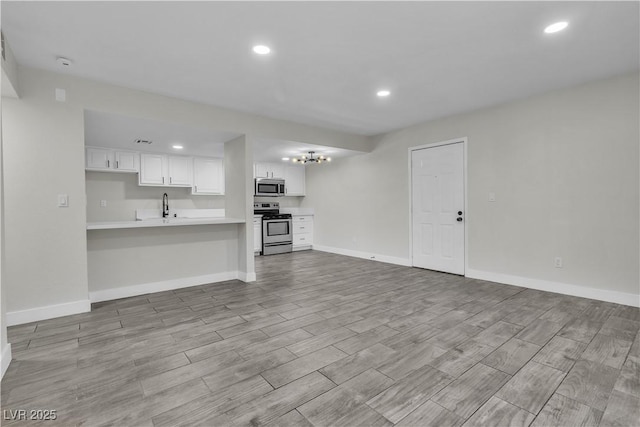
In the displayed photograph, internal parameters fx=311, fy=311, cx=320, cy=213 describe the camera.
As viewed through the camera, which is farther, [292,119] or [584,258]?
[292,119]

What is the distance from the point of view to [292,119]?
474 cm

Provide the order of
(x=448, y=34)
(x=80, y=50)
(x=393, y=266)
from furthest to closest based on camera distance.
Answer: (x=393, y=266)
(x=80, y=50)
(x=448, y=34)

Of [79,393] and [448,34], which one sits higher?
[448,34]

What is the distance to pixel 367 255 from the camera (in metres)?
6.26

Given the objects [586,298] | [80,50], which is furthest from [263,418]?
[586,298]

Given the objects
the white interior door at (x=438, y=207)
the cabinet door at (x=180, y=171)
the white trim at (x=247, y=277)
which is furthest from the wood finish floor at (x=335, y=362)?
the cabinet door at (x=180, y=171)

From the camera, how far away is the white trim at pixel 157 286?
3633 mm

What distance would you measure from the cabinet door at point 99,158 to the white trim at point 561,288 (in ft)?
20.5

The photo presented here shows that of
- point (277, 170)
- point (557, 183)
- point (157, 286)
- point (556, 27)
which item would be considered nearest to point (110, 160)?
point (157, 286)

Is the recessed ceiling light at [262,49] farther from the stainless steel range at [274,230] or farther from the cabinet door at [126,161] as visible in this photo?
the stainless steel range at [274,230]

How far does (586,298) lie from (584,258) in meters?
0.45

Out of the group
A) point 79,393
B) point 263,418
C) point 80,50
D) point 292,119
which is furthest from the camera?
point 292,119

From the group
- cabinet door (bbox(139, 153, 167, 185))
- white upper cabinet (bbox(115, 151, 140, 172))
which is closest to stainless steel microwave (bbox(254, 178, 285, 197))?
cabinet door (bbox(139, 153, 167, 185))

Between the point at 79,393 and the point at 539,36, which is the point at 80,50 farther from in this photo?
the point at 539,36
